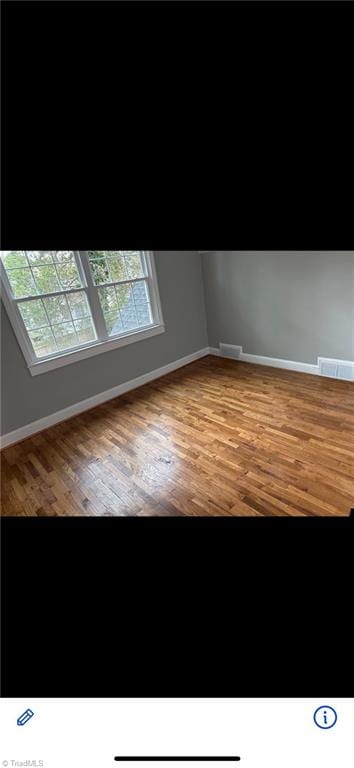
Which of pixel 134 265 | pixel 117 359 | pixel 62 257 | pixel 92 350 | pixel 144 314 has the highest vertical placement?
pixel 62 257

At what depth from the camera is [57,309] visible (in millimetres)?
2711

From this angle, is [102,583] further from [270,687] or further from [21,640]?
[270,687]

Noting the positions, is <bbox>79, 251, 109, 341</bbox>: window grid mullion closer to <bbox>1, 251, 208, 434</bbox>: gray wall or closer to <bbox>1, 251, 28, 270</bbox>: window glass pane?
<bbox>1, 251, 208, 434</bbox>: gray wall

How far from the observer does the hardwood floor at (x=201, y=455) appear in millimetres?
1725

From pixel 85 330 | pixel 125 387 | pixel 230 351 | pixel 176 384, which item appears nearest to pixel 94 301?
pixel 85 330

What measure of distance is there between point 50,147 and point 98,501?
1856mm

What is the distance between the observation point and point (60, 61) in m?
0.23

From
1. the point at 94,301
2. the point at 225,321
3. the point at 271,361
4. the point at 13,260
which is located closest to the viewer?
the point at 13,260

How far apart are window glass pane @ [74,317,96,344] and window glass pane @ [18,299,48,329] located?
30 centimetres
